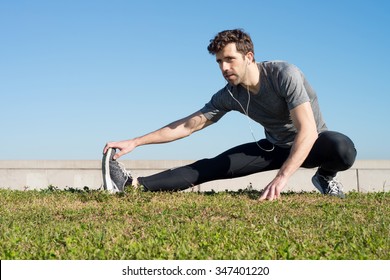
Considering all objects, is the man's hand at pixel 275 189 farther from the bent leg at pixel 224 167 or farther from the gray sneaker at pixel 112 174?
the gray sneaker at pixel 112 174

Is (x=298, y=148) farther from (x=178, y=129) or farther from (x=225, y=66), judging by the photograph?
(x=178, y=129)

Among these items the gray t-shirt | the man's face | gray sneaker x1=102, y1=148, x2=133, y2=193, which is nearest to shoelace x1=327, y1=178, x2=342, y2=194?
the gray t-shirt

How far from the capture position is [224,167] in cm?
698

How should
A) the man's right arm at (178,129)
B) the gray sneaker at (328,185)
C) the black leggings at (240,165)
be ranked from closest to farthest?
the black leggings at (240,165) < the man's right arm at (178,129) < the gray sneaker at (328,185)

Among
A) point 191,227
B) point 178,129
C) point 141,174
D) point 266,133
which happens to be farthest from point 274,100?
point 141,174

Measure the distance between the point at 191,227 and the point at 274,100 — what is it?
99.7 inches

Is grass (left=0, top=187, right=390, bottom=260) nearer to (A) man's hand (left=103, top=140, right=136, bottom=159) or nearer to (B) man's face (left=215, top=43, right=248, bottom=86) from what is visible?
(A) man's hand (left=103, top=140, right=136, bottom=159)

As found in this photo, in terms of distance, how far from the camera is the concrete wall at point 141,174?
11055mm

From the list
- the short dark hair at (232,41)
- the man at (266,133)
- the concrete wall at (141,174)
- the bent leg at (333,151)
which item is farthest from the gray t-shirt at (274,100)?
the concrete wall at (141,174)

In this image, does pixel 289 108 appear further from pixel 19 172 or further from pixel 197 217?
pixel 19 172

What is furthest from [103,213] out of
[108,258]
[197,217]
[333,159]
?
[333,159]

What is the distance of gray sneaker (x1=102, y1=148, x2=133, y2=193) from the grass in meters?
0.15

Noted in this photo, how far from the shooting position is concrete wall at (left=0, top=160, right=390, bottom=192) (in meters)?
11.1
